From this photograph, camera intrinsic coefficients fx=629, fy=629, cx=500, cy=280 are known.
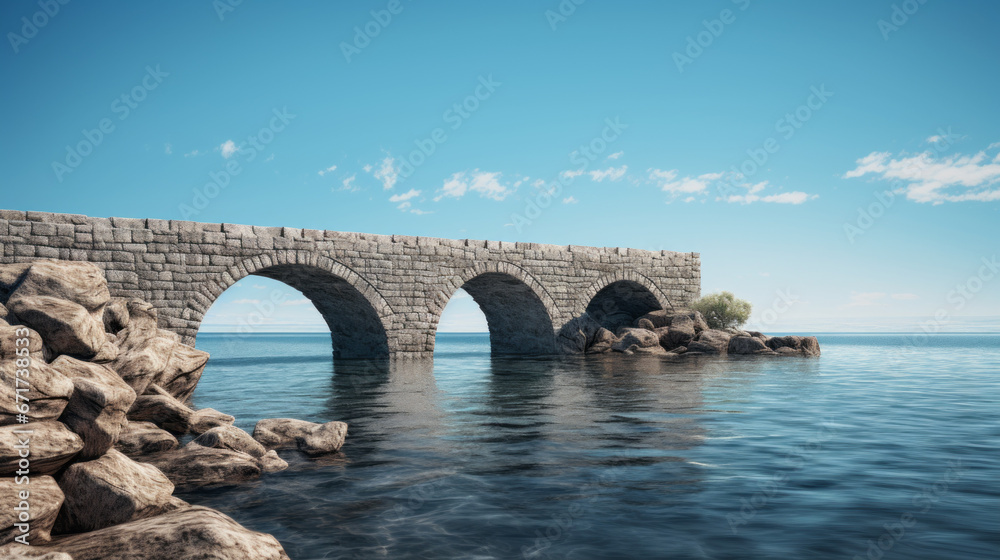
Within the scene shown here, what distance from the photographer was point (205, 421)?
746 cm

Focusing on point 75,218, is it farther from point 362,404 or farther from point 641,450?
point 641,450

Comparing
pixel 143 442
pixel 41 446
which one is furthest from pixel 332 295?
pixel 41 446

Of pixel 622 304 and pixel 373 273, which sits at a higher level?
pixel 373 273

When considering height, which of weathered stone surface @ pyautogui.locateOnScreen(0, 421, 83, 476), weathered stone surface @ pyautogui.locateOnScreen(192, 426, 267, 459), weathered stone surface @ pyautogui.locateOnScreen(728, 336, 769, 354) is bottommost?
weathered stone surface @ pyautogui.locateOnScreen(192, 426, 267, 459)

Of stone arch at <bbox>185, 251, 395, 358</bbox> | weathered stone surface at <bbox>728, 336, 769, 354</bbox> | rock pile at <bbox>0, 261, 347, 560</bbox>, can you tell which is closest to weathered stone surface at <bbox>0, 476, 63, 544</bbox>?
rock pile at <bbox>0, 261, 347, 560</bbox>

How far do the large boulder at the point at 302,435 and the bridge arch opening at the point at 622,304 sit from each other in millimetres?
17758

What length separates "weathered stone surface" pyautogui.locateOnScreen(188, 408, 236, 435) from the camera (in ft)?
24.1

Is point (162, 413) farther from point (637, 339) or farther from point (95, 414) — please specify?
point (637, 339)

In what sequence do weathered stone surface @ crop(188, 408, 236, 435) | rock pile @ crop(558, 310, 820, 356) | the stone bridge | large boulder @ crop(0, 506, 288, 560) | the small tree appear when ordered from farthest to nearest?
the small tree, rock pile @ crop(558, 310, 820, 356), the stone bridge, weathered stone surface @ crop(188, 408, 236, 435), large boulder @ crop(0, 506, 288, 560)

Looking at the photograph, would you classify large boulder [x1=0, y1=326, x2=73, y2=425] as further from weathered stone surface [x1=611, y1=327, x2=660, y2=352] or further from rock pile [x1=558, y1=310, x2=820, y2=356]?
weathered stone surface [x1=611, y1=327, x2=660, y2=352]

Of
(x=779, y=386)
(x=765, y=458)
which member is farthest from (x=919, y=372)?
(x=765, y=458)

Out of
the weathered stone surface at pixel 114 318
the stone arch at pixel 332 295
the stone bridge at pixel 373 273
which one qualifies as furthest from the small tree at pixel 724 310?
the weathered stone surface at pixel 114 318

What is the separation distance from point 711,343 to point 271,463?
18.3m

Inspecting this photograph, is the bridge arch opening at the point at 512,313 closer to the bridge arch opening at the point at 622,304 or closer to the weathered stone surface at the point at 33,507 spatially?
the bridge arch opening at the point at 622,304
